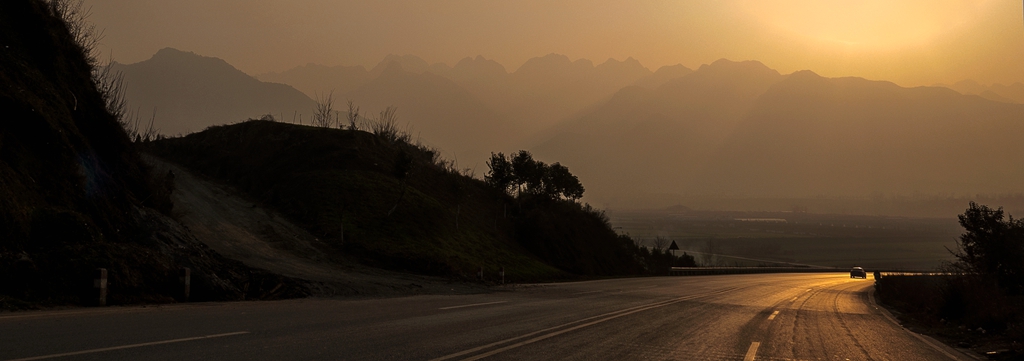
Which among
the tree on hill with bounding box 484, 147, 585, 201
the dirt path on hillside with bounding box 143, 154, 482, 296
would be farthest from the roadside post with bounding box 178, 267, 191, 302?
the tree on hill with bounding box 484, 147, 585, 201

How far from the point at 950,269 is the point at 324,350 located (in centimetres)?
2890

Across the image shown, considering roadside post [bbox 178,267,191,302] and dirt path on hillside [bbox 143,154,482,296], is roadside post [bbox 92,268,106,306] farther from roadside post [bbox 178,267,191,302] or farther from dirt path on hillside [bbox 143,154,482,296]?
dirt path on hillside [bbox 143,154,482,296]

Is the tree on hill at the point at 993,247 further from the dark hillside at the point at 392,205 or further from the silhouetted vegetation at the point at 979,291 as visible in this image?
the dark hillside at the point at 392,205

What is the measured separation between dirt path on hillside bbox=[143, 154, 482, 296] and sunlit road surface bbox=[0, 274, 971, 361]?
5964 millimetres

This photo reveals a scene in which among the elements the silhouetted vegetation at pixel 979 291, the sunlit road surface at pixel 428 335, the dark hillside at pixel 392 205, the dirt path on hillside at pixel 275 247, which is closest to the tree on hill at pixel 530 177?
the dark hillside at pixel 392 205

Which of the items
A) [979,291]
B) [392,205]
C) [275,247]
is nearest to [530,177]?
[392,205]

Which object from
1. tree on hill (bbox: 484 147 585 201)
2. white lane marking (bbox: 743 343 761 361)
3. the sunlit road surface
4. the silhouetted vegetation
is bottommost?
the sunlit road surface

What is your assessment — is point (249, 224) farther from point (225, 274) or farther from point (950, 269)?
point (950, 269)

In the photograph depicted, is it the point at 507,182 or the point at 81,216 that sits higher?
the point at 507,182

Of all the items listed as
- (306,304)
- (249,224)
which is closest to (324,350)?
(306,304)

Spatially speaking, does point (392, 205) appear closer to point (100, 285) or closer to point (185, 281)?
point (185, 281)

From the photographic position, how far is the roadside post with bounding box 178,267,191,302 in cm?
1691

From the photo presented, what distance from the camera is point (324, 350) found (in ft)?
30.1

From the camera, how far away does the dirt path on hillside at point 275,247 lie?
23766mm
